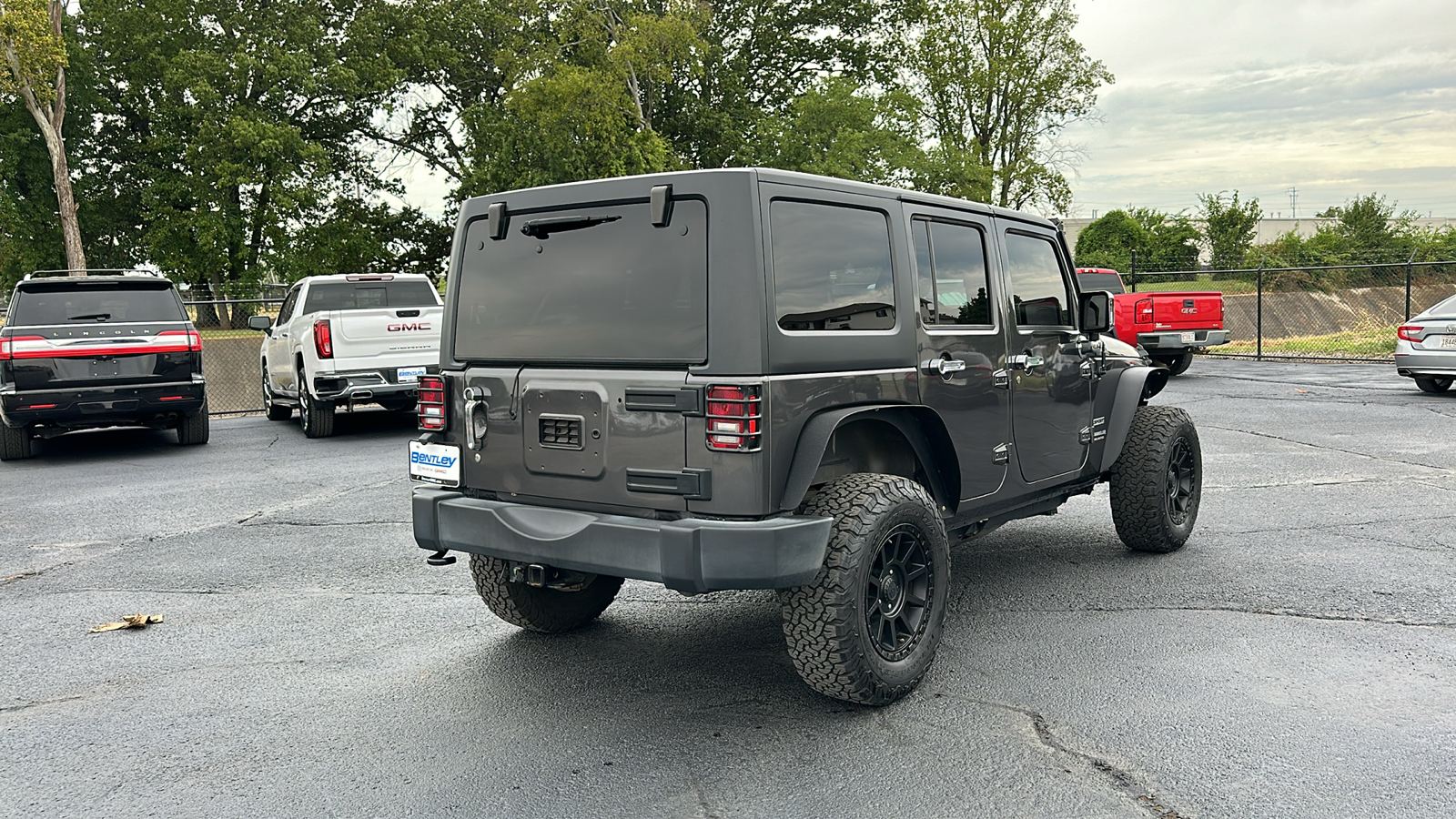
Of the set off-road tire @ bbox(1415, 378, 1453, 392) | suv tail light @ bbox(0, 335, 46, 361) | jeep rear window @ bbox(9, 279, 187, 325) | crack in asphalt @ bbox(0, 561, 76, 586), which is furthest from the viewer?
off-road tire @ bbox(1415, 378, 1453, 392)

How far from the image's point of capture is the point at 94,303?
11906 millimetres

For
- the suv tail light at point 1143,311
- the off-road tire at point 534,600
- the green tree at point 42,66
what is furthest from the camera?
the green tree at point 42,66

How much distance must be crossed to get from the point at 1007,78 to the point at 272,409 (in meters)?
38.1

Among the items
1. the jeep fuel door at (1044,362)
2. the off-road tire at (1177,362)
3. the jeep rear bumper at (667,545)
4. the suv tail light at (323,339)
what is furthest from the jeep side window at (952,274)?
the off-road tire at (1177,362)

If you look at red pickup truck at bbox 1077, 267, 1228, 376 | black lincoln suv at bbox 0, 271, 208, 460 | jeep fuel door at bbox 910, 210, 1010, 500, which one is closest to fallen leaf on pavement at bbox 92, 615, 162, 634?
jeep fuel door at bbox 910, 210, 1010, 500

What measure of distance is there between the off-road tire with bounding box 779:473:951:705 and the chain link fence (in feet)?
74.3

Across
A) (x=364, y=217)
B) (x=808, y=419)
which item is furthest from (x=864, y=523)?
(x=364, y=217)

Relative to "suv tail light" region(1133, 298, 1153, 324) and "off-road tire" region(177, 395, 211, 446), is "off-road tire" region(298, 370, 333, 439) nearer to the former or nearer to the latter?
"off-road tire" region(177, 395, 211, 446)

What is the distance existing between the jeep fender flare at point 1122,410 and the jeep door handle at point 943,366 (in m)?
1.76

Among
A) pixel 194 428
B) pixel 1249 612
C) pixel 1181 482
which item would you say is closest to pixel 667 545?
pixel 1249 612

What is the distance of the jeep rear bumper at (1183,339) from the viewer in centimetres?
1875

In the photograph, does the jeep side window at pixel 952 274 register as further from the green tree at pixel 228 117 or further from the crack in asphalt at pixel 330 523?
the green tree at pixel 228 117

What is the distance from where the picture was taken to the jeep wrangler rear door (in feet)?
13.0

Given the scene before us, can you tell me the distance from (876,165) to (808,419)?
121 feet
